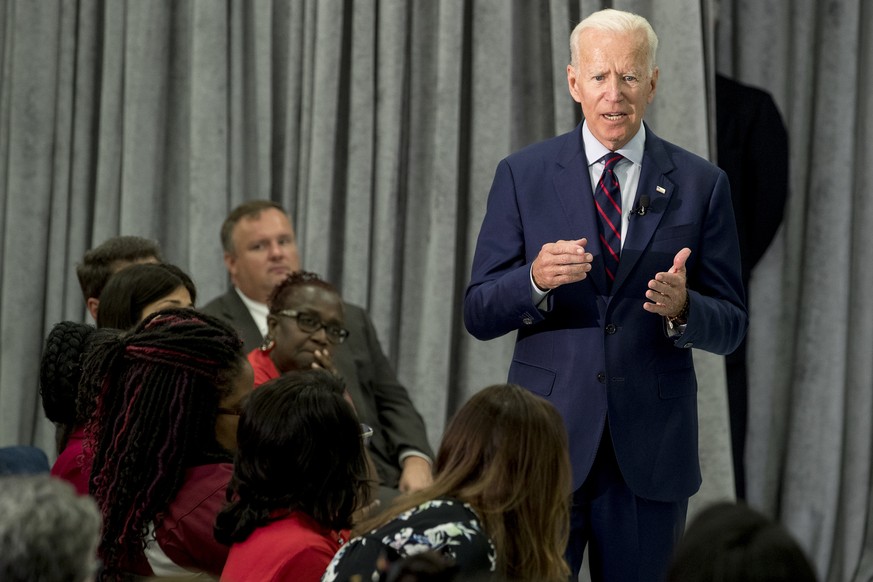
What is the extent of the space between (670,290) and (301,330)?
154 centimetres

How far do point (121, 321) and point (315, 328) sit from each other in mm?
657

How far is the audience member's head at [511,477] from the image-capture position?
6.59ft

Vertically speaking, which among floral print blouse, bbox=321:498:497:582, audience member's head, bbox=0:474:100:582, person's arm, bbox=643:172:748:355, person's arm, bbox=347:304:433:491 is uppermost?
person's arm, bbox=643:172:748:355

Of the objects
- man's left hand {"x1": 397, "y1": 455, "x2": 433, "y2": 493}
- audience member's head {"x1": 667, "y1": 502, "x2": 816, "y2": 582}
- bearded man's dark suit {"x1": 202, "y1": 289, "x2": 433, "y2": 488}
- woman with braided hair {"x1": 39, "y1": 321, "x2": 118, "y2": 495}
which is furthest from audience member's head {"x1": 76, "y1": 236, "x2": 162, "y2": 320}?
audience member's head {"x1": 667, "y1": 502, "x2": 816, "y2": 582}

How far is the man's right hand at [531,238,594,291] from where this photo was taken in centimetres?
221

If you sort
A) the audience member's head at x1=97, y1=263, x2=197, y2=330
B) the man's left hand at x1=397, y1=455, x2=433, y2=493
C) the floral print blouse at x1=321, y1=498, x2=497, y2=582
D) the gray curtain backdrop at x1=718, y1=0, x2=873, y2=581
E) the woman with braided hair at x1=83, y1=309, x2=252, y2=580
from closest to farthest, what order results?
1. the floral print blouse at x1=321, y1=498, x2=497, y2=582
2. the woman with braided hair at x1=83, y1=309, x2=252, y2=580
3. the audience member's head at x1=97, y1=263, x2=197, y2=330
4. the man's left hand at x1=397, y1=455, x2=433, y2=493
5. the gray curtain backdrop at x1=718, y1=0, x2=873, y2=581

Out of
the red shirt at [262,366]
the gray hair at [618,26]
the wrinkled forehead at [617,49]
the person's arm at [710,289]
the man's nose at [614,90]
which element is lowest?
the red shirt at [262,366]

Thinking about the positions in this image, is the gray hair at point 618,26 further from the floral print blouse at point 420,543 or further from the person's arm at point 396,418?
the person's arm at point 396,418

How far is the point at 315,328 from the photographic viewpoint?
11.6ft

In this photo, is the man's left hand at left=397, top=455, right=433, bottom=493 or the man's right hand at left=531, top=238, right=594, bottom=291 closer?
the man's right hand at left=531, top=238, right=594, bottom=291

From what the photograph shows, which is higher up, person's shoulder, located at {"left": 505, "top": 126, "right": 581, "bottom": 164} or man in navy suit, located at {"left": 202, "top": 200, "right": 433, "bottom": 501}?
person's shoulder, located at {"left": 505, "top": 126, "right": 581, "bottom": 164}

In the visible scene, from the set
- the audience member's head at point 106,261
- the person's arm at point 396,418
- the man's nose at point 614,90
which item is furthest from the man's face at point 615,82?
the person's arm at point 396,418

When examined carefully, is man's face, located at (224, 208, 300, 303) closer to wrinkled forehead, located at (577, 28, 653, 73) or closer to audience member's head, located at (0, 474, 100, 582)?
wrinkled forehead, located at (577, 28, 653, 73)

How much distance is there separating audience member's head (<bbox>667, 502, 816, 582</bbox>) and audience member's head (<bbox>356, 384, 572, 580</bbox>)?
0.65 metres
